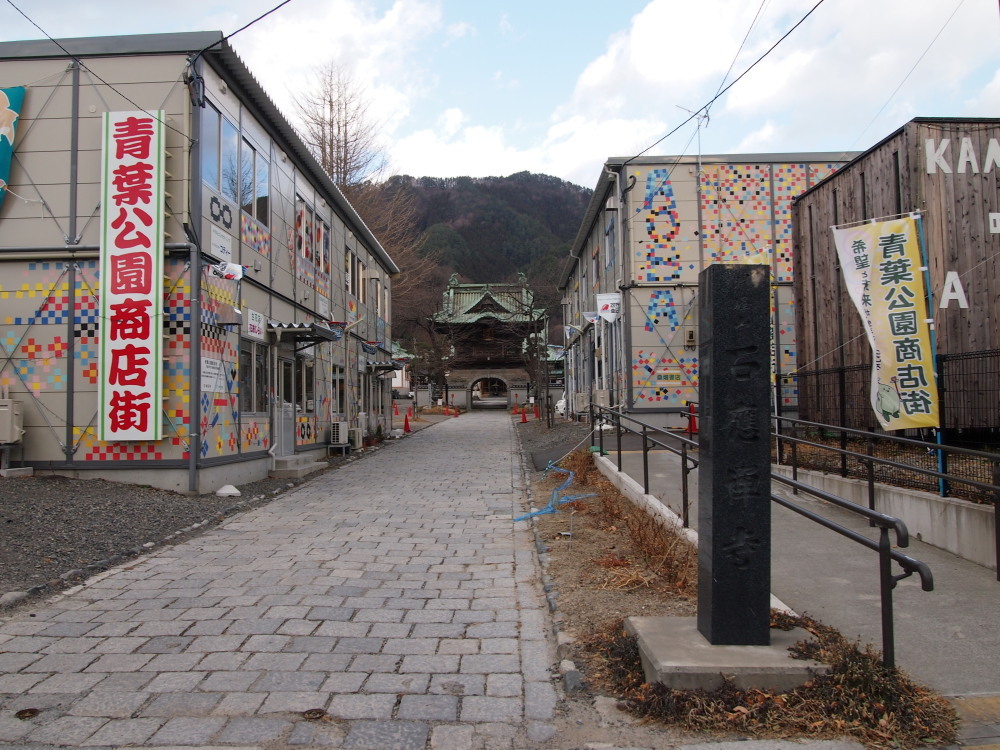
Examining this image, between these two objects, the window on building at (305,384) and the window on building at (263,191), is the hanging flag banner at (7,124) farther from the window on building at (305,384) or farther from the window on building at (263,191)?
the window on building at (305,384)

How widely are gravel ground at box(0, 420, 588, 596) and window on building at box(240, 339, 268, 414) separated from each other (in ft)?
5.90

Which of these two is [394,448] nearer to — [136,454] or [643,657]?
[136,454]

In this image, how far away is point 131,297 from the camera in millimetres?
9578

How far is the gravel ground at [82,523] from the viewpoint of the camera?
5.93 m

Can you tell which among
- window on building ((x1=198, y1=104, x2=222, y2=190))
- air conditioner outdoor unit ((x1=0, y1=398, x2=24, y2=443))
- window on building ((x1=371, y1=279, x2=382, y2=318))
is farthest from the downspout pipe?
window on building ((x1=371, y1=279, x2=382, y2=318))

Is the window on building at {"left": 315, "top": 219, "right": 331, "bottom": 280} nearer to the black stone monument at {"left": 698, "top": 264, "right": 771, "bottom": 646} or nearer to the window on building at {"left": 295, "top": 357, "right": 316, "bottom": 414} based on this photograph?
the window on building at {"left": 295, "top": 357, "right": 316, "bottom": 414}

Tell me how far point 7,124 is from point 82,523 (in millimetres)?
6333

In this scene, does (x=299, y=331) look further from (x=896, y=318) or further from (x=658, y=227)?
(x=658, y=227)

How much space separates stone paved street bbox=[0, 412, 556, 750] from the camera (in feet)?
10.6

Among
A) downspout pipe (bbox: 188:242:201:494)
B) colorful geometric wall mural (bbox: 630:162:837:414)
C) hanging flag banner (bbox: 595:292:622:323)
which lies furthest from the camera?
hanging flag banner (bbox: 595:292:622:323)

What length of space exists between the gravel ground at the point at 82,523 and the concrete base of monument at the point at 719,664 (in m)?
4.74

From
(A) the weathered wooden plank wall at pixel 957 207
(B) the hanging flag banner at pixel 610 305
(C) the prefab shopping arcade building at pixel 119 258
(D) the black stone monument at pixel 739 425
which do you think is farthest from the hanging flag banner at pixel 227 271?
(B) the hanging flag banner at pixel 610 305

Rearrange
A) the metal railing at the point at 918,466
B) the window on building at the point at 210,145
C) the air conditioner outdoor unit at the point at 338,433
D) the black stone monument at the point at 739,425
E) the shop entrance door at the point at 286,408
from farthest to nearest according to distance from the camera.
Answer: the air conditioner outdoor unit at the point at 338,433
the shop entrance door at the point at 286,408
the window on building at the point at 210,145
the metal railing at the point at 918,466
the black stone monument at the point at 739,425

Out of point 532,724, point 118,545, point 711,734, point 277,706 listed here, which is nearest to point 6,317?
point 118,545
